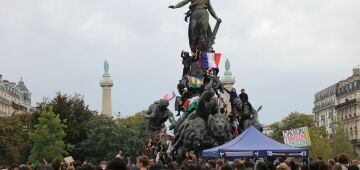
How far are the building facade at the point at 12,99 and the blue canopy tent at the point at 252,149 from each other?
78655 mm

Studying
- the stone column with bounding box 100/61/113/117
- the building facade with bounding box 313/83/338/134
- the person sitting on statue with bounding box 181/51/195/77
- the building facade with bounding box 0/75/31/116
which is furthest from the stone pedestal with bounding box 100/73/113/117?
the person sitting on statue with bounding box 181/51/195/77

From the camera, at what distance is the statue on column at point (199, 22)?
29.2m

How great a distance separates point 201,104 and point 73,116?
4096cm

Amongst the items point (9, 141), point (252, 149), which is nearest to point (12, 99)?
point (9, 141)

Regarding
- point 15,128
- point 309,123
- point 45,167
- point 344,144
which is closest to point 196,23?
point 45,167

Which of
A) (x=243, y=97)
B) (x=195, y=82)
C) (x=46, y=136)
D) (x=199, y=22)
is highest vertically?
(x=199, y=22)

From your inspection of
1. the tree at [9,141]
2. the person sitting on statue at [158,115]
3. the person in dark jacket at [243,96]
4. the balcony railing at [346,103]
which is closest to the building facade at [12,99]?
the tree at [9,141]

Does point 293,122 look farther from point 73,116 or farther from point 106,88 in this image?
point 73,116

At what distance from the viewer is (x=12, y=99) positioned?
108m

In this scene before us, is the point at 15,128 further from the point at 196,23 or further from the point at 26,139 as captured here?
the point at 196,23

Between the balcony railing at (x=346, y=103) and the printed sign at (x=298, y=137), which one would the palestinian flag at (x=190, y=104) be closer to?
the printed sign at (x=298, y=137)

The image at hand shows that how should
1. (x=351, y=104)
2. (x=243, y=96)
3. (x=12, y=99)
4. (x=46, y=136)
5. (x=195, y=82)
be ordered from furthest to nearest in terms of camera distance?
(x=12, y=99) < (x=351, y=104) < (x=46, y=136) < (x=195, y=82) < (x=243, y=96)

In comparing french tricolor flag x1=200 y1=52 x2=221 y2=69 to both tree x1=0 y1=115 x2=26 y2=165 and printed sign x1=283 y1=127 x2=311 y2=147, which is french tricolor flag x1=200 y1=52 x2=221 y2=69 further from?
tree x1=0 y1=115 x2=26 y2=165

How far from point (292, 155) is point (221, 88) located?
7263mm
